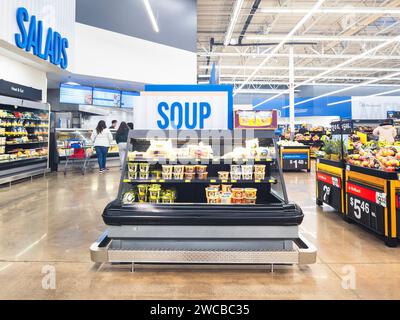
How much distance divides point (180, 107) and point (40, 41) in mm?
5733

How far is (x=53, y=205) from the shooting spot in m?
5.31

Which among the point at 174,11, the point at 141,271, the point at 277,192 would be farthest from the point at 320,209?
the point at 174,11

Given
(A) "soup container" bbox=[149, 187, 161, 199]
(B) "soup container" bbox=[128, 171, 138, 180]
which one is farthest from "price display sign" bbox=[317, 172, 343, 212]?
(B) "soup container" bbox=[128, 171, 138, 180]

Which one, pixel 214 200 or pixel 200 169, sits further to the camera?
pixel 200 169

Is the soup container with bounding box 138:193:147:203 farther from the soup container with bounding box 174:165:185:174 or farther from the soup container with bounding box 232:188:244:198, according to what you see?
the soup container with bounding box 232:188:244:198

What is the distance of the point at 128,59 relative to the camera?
9977 mm

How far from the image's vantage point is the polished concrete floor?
2.38 m

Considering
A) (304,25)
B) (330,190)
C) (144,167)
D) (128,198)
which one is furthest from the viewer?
(304,25)

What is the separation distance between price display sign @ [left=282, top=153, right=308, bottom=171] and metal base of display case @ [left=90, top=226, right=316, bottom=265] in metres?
8.02

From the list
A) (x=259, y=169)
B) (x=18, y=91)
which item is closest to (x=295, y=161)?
(x=259, y=169)

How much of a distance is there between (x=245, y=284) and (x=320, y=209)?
3156 mm

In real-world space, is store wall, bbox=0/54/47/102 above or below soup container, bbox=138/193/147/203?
above

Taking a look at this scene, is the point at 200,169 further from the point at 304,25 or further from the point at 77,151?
the point at 304,25

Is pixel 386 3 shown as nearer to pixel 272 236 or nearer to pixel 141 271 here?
pixel 272 236
